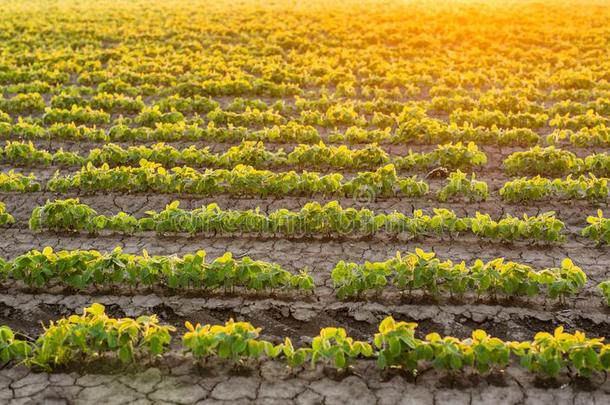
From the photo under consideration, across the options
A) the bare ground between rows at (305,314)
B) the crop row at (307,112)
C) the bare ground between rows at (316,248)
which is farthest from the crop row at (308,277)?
the crop row at (307,112)

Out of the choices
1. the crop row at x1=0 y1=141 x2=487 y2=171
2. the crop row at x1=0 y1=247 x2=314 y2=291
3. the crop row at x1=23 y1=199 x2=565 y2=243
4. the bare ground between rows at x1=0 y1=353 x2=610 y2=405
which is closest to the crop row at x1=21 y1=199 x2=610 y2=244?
the crop row at x1=23 y1=199 x2=565 y2=243

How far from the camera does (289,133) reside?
1223 centimetres

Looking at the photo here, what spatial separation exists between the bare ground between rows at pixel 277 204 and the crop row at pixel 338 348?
3.41 metres

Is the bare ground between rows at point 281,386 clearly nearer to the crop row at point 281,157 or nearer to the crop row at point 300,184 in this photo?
the crop row at point 300,184

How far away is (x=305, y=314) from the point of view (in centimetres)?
681

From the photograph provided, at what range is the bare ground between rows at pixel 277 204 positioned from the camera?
9.19 meters

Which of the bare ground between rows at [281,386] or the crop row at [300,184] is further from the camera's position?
the crop row at [300,184]

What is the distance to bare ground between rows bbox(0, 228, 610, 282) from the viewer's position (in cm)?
788

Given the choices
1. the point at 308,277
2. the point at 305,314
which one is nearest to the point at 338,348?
the point at 305,314

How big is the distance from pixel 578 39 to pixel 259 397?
20212 mm

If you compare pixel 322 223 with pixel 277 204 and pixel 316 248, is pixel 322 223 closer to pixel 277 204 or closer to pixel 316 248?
pixel 316 248

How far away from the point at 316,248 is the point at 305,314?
158cm

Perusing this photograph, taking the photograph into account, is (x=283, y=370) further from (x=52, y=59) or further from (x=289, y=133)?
(x=52, y=59)

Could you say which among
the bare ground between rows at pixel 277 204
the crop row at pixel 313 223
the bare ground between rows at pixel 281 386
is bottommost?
the bare ground between rows at pixel 281 386
